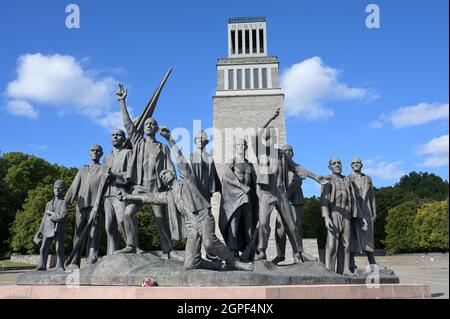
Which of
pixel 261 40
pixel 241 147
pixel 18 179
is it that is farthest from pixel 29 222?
pixel 261 40

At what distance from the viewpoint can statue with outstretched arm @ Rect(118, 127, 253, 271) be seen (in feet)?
25.3

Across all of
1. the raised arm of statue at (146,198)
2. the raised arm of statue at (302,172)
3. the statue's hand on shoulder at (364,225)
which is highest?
the raised arm of statue at (302,172)

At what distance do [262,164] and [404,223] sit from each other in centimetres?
5179

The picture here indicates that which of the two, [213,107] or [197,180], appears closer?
[197,180]

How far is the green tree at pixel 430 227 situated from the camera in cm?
4871

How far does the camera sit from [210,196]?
931 cm

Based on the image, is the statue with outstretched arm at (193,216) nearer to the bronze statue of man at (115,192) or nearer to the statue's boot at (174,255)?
the statue's boot at (174,255)

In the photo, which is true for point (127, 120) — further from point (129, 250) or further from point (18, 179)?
point (18, 179)

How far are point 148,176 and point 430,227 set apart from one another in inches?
1942

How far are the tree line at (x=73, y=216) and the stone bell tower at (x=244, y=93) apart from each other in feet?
44.6

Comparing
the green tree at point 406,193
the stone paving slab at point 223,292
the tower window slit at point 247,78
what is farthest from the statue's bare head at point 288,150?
the green tree at point 406,193

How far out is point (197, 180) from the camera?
9.11 meters

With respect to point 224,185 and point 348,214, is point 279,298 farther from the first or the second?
point 348,214
